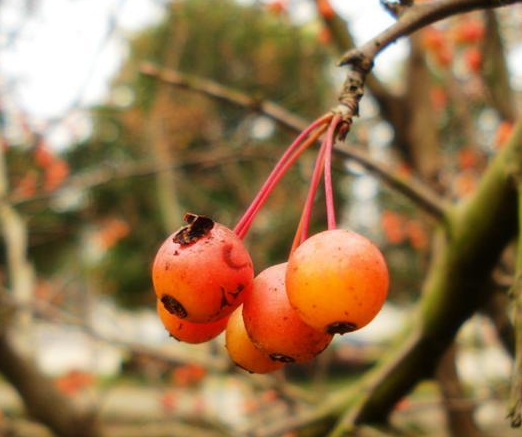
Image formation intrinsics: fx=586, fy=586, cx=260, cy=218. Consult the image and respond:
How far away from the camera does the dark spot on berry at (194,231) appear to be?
71cm

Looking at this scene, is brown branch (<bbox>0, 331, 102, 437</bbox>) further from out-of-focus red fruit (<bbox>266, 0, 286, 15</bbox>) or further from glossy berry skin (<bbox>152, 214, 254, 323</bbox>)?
out-of-focus red fruit (<bbox>266, 0, 286, 15</bbox>)

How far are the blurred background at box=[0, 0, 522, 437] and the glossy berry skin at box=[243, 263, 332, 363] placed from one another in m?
0.60

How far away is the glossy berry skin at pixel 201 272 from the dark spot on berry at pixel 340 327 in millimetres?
118

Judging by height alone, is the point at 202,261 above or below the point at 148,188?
below

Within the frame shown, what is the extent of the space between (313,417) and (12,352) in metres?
1.77

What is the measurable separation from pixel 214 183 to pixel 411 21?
7436 millimetres

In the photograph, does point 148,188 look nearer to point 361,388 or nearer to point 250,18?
point 250,18

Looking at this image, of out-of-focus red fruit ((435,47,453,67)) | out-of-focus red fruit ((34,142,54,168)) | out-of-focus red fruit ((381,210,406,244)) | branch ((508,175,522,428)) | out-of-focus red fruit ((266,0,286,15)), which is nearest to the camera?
branch ((508,175,522,428))

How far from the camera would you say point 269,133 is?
27.9 feet

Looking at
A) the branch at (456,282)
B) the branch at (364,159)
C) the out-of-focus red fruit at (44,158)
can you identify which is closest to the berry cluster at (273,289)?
the branch at (456,282)

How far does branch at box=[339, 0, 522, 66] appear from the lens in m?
0.64

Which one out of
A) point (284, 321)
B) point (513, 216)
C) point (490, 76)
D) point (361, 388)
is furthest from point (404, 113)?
point (284, 321)

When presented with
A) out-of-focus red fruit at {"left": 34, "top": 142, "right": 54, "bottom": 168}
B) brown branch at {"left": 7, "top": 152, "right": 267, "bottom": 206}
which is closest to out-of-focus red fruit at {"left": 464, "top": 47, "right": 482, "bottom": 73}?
brown branch at {"left": 7, "top": 152, "right": 267, "bottom": 206}

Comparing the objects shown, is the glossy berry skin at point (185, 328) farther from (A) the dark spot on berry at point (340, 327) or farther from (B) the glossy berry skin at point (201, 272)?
(A) the dark spot on berry at point (340, 327)
